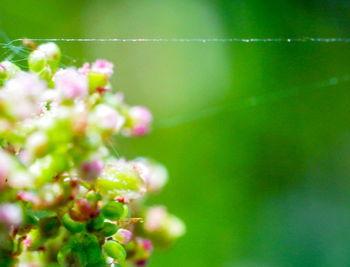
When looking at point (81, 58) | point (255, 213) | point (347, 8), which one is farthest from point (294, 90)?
point (81, 58)

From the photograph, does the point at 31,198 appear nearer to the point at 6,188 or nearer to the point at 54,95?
the point at 6,188

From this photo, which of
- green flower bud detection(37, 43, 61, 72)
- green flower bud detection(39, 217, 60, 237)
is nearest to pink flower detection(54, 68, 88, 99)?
green flower bud detection(37, 43, 61, 72)

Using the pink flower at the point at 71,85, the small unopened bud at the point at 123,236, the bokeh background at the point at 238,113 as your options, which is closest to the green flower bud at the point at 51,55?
the pink flower at the point at 71,85

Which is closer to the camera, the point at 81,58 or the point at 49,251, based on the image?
the point at 49,251

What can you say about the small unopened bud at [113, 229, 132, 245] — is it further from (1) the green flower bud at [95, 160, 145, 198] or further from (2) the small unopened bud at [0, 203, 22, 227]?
(2) the small unopened bud at [0, 203, 22, 227]

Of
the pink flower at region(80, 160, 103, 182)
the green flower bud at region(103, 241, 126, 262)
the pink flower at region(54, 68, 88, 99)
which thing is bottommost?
the green flower bud at region(103, 241, 126, 262)

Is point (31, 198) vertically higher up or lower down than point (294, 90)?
higher up
